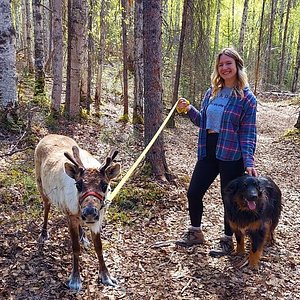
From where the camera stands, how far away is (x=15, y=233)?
4.48 metres

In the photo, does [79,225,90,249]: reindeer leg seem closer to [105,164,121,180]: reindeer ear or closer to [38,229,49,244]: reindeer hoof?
[38,229,49,244]: reindeer hoof

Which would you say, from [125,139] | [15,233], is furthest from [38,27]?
[15,233]

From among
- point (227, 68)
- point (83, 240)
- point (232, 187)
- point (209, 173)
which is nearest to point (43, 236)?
point (83, 240)

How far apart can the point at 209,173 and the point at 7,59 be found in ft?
15.9

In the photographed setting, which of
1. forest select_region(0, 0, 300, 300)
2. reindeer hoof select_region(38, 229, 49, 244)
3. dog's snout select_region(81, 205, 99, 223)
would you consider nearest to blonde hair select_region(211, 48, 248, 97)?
forest select_region(0, 0, 300, 300)

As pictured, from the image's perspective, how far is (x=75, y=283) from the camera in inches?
146

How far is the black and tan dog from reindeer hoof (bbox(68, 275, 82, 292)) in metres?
1.74

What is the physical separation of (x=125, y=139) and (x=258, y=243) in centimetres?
605

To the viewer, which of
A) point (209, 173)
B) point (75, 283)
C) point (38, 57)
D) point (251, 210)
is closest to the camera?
point (75, 283)

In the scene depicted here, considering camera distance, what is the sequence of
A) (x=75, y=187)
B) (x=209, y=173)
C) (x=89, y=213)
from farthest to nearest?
(x=209, y=173) < (x=75, y=187) < (x=89, y=213)

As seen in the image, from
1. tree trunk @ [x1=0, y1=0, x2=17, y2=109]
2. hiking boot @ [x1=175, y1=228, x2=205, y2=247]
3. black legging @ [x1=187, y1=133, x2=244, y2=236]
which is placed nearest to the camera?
black legging @ [x1=187, y1=133, x2=244, y2=236]

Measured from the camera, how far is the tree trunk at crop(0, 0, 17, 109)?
278 inches

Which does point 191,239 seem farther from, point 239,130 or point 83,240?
point 239,130

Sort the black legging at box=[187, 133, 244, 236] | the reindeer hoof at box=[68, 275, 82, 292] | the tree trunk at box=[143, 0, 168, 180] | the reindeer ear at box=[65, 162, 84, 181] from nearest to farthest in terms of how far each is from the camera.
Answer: the reindeer ear at box=[65, 162, 84, 181] < the reindeer hoof at box=[68, 275, 82, 292] < the black legging at box=[187, 133, 244, 236] < the tree trunk at box=[143, 0, 168, 180]
